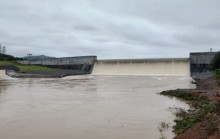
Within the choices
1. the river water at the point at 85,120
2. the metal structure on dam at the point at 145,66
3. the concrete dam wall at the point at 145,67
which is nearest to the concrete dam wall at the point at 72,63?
the metal structure on dam at the point at 145,66

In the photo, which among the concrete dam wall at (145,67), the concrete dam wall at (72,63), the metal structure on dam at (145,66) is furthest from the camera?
the concrete dam wall at (72,63)

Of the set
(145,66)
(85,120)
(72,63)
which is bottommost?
(85,120)

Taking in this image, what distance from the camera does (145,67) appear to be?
43156mm

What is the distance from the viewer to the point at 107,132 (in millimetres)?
9172

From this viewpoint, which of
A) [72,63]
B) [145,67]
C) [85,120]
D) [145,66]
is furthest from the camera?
[72,63]

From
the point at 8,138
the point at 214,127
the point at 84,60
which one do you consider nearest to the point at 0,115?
the point at 8,138

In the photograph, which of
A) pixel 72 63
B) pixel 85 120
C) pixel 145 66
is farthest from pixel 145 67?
pixel 85 120

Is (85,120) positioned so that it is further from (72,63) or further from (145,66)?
(72,63)

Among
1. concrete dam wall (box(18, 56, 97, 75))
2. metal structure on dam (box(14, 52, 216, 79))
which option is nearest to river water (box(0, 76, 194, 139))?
metal structure on dam (box(14, 52, 216, 79))

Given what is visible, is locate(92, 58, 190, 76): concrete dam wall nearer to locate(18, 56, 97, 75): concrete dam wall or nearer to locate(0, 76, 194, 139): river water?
locate(18, 56, 97, 75): concrete dam wall

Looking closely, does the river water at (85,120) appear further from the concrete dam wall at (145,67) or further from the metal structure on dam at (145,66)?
the concrete dam wall at (145,67)

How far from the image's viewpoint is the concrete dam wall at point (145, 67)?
40.6 meters

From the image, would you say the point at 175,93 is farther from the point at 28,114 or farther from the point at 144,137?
the point at 144,137

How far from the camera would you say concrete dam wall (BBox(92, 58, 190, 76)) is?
40644 millimetres
